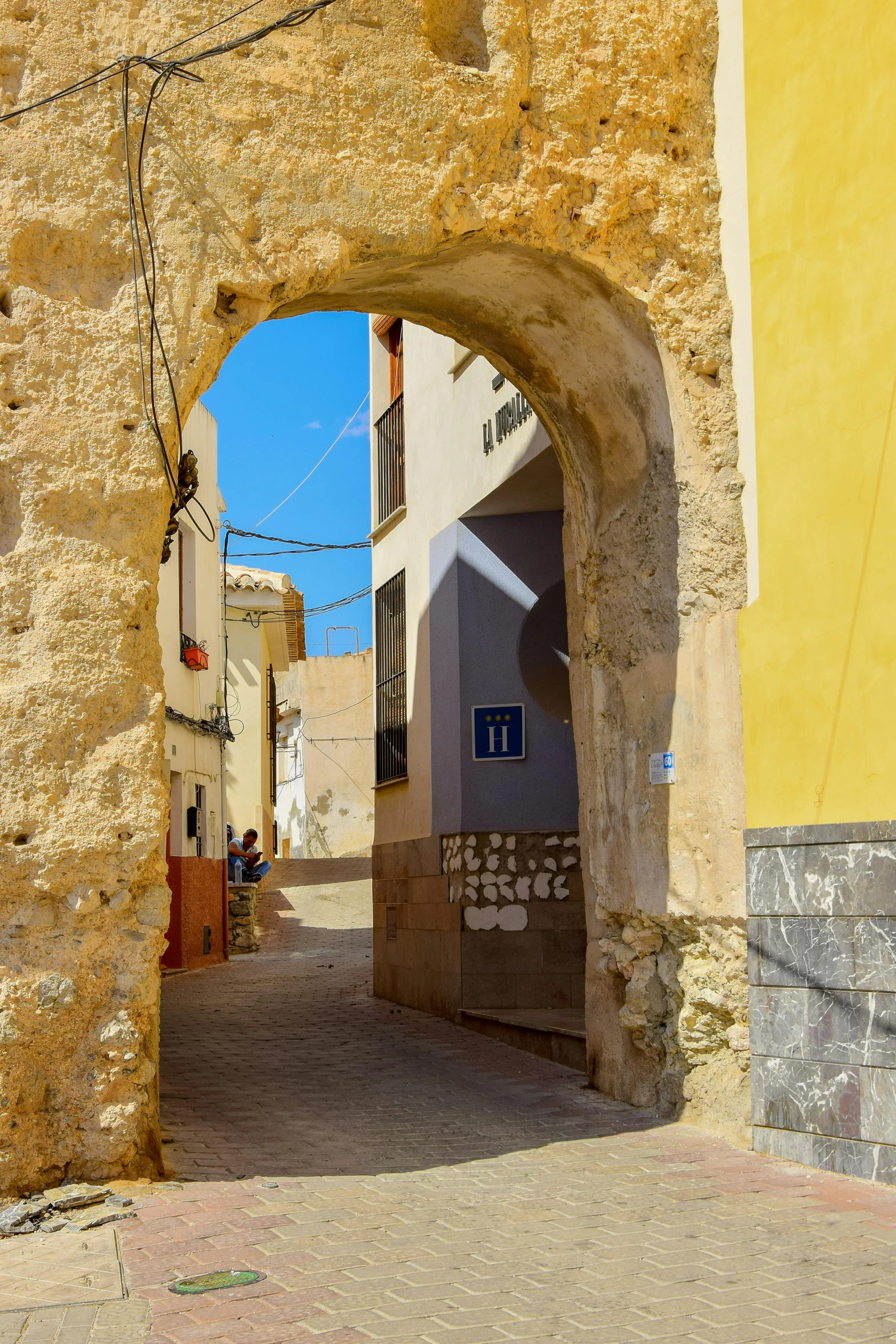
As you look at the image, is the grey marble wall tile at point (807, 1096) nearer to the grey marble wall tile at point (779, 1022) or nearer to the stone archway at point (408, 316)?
the grey marble wall tile at point (779, 1022)

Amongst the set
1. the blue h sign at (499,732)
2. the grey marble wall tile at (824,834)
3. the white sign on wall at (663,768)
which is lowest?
the grey marble wall tile at (824,834)

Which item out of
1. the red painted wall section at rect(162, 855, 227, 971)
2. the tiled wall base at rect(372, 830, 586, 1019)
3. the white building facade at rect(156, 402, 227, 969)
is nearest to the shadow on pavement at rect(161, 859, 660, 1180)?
the tiled wall base at rect(372, 830, 586, 1019)

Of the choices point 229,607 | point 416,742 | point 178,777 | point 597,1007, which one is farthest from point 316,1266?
point 229,607

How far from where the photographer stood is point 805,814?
19.5ft

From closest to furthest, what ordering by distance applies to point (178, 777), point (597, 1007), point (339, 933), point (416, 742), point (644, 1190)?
point (644, 1190) → point (597, 1007) → point (416, 742) → point (178, 777) → point (339, 933)

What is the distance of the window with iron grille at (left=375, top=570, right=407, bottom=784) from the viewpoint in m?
12.9

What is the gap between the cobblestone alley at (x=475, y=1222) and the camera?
3871mm

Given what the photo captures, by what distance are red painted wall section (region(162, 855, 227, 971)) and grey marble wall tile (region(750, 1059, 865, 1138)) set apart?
9426 millimetres

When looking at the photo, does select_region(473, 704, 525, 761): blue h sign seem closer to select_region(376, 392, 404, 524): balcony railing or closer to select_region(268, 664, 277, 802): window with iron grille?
select_region(376, 392, 404, 524): balcony railing

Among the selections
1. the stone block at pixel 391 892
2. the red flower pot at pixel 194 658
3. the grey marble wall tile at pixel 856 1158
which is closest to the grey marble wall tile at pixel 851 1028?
the grey marble wall tile at pixel 856 1158

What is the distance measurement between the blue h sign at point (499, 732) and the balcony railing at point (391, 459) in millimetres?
3271

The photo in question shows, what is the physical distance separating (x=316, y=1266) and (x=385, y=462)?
36.3 feet

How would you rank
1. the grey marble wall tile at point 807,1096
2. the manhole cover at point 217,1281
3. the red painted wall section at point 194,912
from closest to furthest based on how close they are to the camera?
the manhole cover at point 217,1281
the grey marble wall tile at point 807,1096
the red painted wall section at point 194,912

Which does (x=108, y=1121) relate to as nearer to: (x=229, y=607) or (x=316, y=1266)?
(x=316, y=1266)
